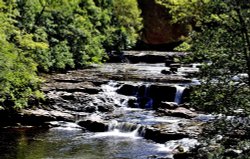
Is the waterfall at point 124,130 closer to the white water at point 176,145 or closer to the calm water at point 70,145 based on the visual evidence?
the calm water at point 70,145

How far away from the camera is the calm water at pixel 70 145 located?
53.9ft

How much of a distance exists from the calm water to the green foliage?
697 centimetres

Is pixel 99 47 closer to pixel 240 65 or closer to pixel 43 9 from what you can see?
pixel 43 9

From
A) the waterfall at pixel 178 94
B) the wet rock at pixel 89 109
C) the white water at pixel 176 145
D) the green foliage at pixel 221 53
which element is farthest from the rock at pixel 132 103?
the green foliage at pixel 221 53

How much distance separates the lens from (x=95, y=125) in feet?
70.2

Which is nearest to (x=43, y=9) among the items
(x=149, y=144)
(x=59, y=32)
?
(x=59, y=32)

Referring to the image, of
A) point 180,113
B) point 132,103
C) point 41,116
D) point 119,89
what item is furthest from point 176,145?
point 119,89

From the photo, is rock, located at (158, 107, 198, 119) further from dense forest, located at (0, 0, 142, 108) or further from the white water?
dense forest, located at (0, 0, 142, 108)

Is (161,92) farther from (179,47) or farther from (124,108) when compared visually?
(179,47)

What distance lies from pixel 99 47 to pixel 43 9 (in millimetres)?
13454

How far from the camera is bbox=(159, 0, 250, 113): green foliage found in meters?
9.34

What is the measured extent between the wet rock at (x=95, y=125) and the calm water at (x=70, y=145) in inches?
27.7

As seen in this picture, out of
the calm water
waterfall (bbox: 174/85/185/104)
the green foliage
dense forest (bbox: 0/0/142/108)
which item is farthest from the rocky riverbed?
the green foliage

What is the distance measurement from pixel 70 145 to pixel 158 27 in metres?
75.9
